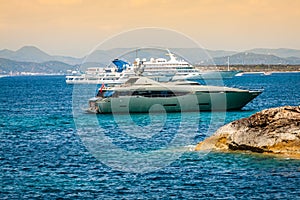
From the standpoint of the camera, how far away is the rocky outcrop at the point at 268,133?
29234mm

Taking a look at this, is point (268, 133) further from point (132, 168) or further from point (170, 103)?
point (170, 103)

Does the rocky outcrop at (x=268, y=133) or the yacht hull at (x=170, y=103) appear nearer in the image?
the rocky outcrop at (x=268, y=133)

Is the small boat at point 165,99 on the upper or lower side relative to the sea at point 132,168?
upper

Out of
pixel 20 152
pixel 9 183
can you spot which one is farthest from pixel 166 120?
pixel 9 183

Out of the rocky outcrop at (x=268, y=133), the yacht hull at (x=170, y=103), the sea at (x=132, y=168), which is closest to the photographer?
the sea at (x=132, y=168)

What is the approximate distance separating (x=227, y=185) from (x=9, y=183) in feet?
28.1

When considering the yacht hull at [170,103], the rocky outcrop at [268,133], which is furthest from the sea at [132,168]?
the yacht hull at [170,103]

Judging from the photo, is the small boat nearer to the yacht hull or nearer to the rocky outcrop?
the yacht hull

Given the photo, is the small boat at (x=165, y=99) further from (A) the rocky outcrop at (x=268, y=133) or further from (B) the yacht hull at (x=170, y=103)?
(A) the rocky outcrop at (x=268, y=133)

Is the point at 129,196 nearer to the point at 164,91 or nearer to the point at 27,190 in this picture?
the point at 27,190

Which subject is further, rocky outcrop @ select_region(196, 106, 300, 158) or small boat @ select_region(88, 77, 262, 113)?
small boat @ select_region(88, 77, 262, 113)

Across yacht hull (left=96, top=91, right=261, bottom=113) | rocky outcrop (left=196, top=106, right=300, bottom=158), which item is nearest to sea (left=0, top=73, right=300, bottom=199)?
rocky outcrop (left=196, top=106, right=300, bottom=158)

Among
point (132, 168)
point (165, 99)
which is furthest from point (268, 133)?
point (165, 99)

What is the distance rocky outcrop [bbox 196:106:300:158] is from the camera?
29.2m
